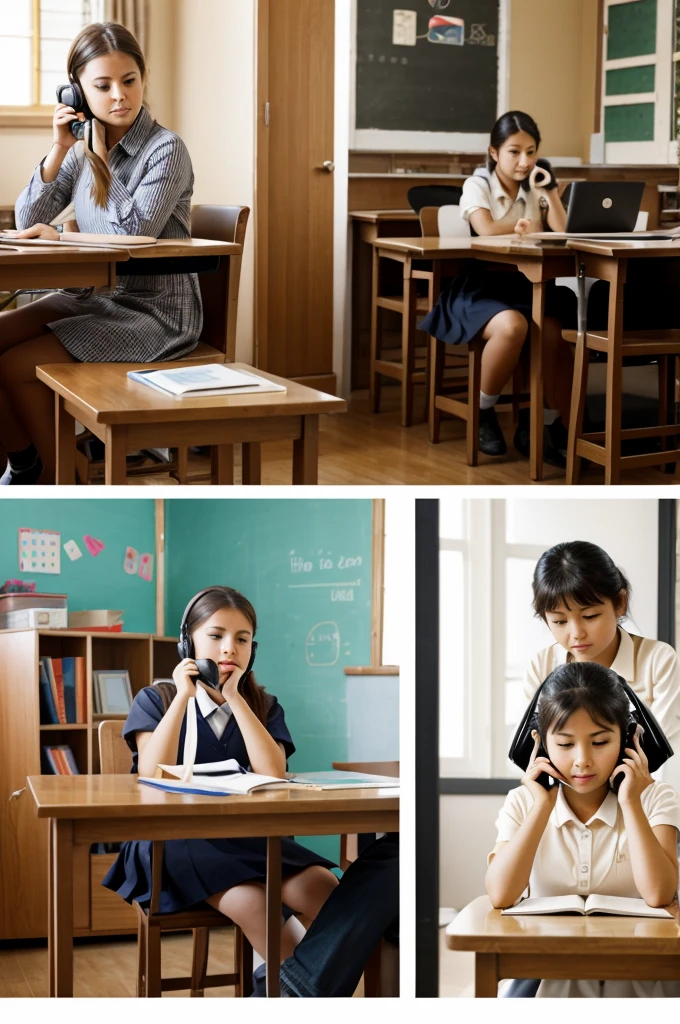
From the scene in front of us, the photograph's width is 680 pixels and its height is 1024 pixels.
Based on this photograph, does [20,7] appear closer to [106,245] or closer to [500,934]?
[106,245]

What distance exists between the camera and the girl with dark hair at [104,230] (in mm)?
2637

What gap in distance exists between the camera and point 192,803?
1.42 metres

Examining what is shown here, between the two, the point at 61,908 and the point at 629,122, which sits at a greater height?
the point at 629,122

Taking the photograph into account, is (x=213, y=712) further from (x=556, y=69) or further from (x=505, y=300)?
(x=556, y=69)

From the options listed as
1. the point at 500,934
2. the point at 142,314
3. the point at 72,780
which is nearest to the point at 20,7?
the point at 142,314

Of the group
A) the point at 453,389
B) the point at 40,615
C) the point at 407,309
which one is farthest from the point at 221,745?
the point at 453,389

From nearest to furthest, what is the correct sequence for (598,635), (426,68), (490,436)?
1. (598,635)
2. (490,436)
3. (426,68)

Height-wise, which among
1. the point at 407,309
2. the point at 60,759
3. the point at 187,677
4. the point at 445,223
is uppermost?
the point at 445,223

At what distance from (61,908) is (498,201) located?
3.50 m

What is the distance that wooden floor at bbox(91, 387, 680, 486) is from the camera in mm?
3730

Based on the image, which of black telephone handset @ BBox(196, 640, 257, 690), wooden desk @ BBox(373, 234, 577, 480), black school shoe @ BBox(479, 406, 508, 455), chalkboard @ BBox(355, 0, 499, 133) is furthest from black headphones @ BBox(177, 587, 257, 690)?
chalkboard @ BBox(355, 0, 499, 133)

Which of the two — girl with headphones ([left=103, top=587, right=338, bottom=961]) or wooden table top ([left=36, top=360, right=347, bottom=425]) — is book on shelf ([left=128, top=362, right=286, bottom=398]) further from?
girl with headphones ([left=103, top=587, right=338, bottom=961])

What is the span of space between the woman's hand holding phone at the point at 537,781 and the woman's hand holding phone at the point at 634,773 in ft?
0.24

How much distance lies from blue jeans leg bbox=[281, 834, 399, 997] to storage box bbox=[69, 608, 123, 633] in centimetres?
214
